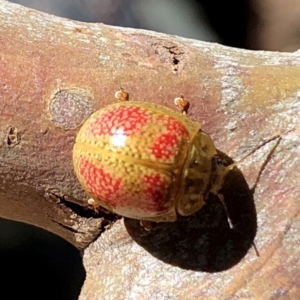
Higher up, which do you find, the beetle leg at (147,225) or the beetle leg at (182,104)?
the beetle leg at (182,104)

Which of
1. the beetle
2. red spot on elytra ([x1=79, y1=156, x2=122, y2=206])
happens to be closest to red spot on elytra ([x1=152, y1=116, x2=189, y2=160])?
the beetle

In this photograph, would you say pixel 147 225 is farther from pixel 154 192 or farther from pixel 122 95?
pixel 122 95

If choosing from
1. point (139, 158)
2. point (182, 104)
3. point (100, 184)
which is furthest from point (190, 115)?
point (100, 184)

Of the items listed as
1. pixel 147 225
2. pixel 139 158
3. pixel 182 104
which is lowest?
pixel 147 225

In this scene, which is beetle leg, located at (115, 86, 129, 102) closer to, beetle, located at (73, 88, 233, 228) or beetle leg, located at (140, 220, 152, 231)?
beetle, located at (73, 88, 233, 228)

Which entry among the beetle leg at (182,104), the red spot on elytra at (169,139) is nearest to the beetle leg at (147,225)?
the red spot on elytra at (169,139)

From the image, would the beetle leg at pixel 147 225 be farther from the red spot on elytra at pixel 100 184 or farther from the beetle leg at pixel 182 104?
the beetle leg at pixel 182 104
